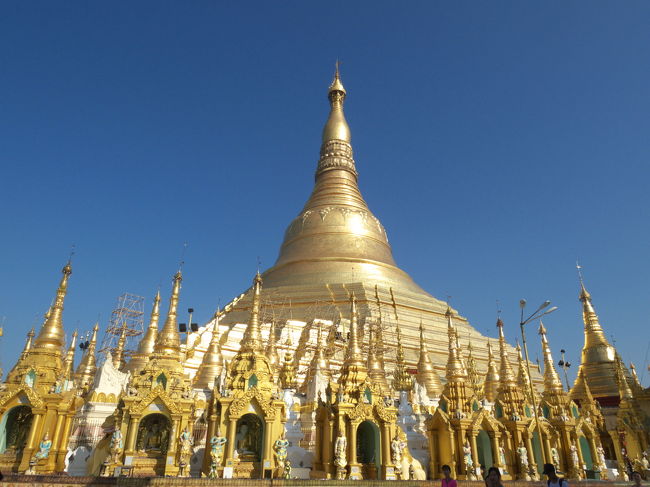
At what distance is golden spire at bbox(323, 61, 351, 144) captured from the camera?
55.1 metres

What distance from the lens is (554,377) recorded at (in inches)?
912

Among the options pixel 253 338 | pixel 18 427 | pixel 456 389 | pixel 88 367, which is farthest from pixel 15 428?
pixel 456 389

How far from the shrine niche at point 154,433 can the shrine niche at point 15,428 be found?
11.0ft

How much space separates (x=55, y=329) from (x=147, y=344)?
8.10 metres

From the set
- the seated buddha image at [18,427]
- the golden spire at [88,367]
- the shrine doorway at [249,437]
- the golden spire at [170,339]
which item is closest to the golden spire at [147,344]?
the golden spire at [88,367]

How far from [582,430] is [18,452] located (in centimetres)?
2088

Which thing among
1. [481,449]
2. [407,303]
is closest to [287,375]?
[481,449]

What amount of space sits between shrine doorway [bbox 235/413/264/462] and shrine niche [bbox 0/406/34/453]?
6.21 metres

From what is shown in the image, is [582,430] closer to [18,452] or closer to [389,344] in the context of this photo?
[389,344]

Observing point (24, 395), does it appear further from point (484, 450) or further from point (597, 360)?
point (597, 360)

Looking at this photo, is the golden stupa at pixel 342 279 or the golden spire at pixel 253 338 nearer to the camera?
the golden spire at pixel 253 338

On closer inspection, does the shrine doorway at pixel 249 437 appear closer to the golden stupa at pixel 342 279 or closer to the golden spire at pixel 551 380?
the golden stupa at pixel 342 279

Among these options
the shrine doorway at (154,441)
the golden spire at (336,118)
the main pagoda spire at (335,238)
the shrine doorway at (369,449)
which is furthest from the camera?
the golden spire at (336,118)

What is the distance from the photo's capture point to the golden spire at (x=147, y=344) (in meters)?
23.0
